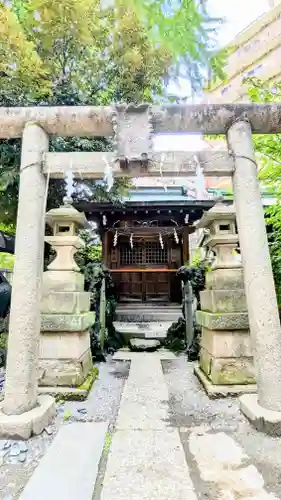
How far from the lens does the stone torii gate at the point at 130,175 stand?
3.10 m

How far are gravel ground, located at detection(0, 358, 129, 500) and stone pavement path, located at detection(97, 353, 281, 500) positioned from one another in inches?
10.8

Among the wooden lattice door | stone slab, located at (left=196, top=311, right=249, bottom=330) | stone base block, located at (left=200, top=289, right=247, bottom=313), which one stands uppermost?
the wooden lattice door

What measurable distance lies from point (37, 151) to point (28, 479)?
3.43 metres

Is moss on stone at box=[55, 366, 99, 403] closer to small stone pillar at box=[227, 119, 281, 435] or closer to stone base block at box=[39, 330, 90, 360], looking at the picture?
stone base block at box=[39, 330, 90, 360]

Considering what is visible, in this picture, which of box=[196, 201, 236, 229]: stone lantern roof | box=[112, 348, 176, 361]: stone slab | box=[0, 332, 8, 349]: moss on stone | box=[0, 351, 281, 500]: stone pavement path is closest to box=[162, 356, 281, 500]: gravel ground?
box=[0, 351, 281, 500]: stone pavement path

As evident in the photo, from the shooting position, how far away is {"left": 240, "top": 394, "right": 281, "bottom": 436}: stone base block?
2.88 meters

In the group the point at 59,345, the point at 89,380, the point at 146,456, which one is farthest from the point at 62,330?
the point at 146,456

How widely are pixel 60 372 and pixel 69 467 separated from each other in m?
2.04

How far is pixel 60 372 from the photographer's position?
4.32 metres

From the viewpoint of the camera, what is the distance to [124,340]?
27.2 ft

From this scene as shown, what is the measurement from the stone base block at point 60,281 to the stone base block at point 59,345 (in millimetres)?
698

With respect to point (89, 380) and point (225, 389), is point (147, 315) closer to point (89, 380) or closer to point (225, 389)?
point (89, 380)

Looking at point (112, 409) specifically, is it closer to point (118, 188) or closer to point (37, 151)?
point (37, 151)

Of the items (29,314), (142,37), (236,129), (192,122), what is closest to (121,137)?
(192,122)
